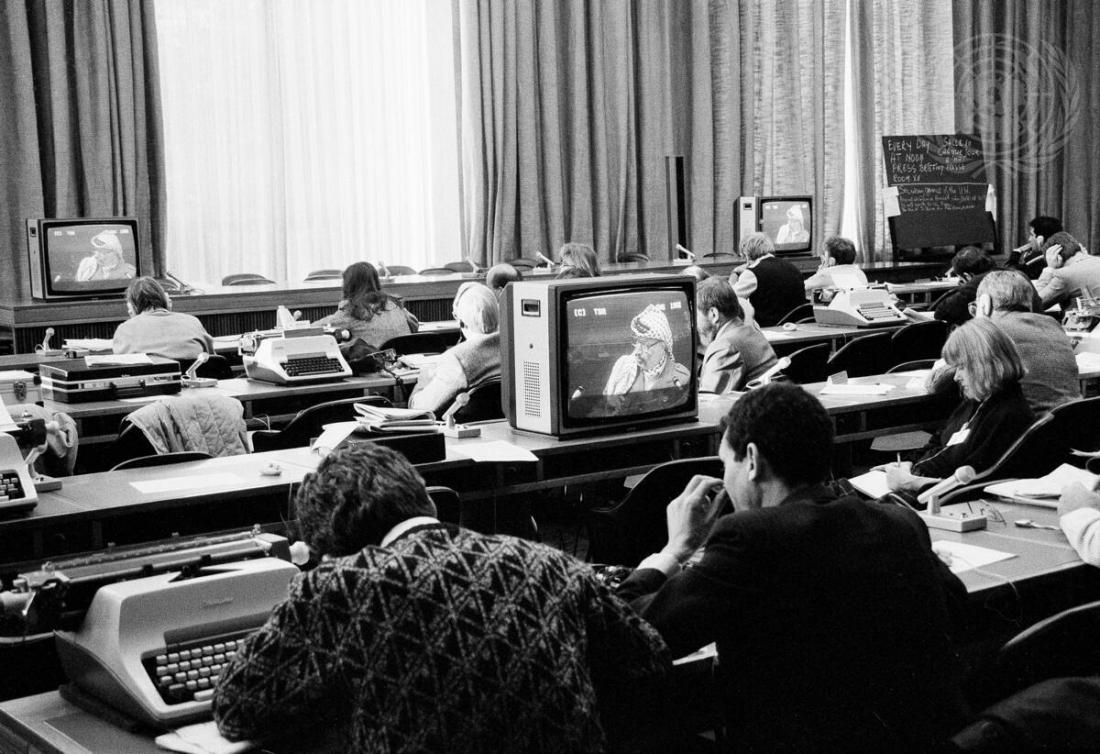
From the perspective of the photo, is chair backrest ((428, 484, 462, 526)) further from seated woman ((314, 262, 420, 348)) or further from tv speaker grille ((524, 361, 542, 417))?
seated woman ((314, 262, 420, 348))

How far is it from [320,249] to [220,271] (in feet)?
2.67

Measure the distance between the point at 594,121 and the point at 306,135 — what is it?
2528mm

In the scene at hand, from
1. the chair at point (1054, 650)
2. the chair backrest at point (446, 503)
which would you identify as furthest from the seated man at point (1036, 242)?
the chair at point (1054, 650)

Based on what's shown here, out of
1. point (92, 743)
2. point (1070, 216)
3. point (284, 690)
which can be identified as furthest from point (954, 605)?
point (1070, 216)

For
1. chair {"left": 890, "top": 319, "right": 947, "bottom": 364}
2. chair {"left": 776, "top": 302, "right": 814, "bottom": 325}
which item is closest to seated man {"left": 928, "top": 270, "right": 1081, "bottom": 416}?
chair {"left": 890, "top": 319, "right": 947, "bottom": 364}

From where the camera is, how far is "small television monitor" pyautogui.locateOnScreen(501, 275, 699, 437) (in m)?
4.42

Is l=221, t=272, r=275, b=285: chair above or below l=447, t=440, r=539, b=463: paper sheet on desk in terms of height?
above

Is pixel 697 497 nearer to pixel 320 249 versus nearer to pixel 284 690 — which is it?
pixel 284 690

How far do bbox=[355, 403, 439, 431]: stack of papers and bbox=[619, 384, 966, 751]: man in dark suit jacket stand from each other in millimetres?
2069

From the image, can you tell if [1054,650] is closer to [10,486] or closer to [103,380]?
[10,486]

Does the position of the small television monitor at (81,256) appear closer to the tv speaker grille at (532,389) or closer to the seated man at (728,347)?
the seated man at (728,347)

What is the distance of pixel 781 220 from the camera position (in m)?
11.2

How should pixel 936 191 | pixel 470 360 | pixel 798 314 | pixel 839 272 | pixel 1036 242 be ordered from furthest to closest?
pixel 936 191 → pixel 1036 242 → pixel 839 272 → pixel 798 314 → pixel 470 360

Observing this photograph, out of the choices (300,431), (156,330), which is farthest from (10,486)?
(156,330)
